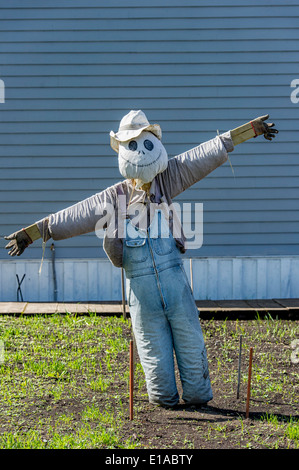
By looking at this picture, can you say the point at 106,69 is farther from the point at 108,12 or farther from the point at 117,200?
the point at 117,200

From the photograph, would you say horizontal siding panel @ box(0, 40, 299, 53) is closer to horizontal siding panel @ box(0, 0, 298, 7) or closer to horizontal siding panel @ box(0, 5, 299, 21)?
horizontal siding panel @ box(0, 5, 299, 21)

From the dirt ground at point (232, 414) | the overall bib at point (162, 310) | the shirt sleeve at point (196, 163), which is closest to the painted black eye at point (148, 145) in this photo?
the shirt sleeve at point (196, 163)

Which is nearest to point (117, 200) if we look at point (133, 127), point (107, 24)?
point (133, 127)

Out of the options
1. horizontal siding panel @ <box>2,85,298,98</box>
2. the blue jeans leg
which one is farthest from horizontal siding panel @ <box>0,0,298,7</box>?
the blue jeans leg

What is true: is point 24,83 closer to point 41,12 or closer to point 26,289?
point 41,12

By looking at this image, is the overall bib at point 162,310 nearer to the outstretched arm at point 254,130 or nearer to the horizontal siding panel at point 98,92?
the outstretched arm at point 254,130

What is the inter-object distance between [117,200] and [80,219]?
0.90ft

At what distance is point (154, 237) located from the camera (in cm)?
444

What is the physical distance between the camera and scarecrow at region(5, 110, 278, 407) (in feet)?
14.4

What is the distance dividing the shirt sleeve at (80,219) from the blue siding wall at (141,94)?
3.45 metres

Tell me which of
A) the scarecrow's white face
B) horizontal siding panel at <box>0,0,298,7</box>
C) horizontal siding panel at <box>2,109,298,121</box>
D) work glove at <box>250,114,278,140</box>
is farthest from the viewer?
horizontal siding panel at <box>2,109,298,121</box>

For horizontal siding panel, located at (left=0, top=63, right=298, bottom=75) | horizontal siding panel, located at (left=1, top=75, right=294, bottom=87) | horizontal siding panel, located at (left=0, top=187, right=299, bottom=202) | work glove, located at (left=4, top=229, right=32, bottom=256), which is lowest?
work glove, located at (left=4, top=229, right=32, bottom=256)

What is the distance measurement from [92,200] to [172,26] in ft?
13.1

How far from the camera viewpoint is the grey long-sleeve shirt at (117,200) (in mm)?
4480
